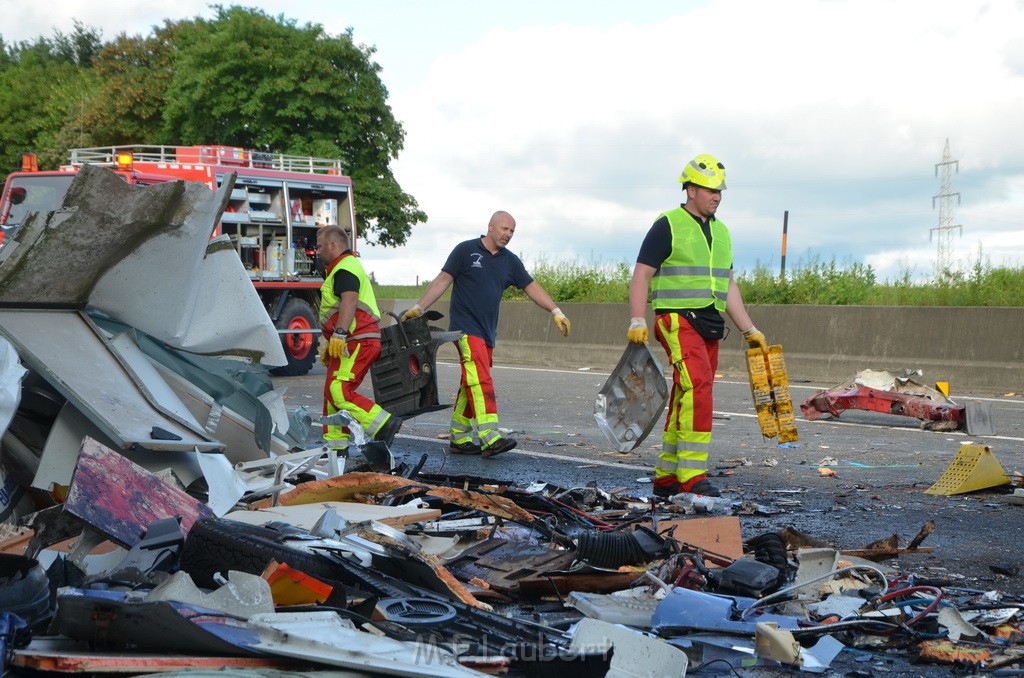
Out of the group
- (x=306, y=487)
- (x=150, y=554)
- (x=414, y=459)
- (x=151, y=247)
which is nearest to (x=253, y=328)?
(x=151, y=247)

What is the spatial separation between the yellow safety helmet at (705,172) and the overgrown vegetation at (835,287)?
8780 mm

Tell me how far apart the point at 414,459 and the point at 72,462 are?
336 cm

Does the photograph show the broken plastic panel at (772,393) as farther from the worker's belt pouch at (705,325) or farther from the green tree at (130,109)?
the green tree at (130,109)

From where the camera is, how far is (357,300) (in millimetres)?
7988

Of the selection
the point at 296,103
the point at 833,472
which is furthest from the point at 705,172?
the point at 296,103

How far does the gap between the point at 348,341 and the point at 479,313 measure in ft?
3.71

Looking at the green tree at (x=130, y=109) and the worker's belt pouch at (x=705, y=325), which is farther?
the green tree at (x=130, y=109)

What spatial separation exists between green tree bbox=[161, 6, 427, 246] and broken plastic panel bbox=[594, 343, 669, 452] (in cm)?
3375

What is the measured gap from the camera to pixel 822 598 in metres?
4.13

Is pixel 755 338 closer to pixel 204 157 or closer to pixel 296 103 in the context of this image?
pixel 204 157

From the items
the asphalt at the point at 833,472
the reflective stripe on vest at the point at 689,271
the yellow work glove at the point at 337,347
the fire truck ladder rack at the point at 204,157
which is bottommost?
the asphalt at the point at 833,472

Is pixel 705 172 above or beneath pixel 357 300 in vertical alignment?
above

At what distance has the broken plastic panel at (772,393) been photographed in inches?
279

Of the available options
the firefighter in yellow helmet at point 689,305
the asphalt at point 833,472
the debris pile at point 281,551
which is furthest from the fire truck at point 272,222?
the firefighter in yellow helmet at point 689,305
